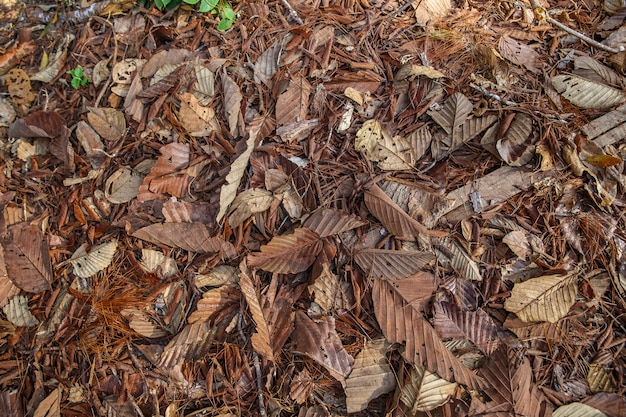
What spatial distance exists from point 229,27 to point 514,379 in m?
2.14

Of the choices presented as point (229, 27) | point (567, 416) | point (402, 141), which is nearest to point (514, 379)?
point (567, 416)

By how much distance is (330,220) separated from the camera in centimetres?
198

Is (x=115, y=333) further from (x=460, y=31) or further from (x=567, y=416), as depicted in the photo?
(x=460, y=31)

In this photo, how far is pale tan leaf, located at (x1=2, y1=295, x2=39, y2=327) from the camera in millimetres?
2184

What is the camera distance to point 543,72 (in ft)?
7.54

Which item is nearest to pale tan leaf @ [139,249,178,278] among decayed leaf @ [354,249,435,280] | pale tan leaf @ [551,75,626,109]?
decayed leaf @ [354,249,435,280]

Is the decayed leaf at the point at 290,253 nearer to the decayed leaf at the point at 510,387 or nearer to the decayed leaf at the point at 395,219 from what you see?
the decayed leaf at the point at 395,219

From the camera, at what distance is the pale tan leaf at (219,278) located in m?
2.04

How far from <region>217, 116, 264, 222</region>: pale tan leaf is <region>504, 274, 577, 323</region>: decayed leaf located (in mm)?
1293

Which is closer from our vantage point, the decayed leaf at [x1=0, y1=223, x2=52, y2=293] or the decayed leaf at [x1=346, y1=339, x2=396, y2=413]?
the decayed leaf at [x1=346, y1=339, x2=396, y2=413]

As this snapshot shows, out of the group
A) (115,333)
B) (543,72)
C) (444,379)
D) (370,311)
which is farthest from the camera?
(543,72)

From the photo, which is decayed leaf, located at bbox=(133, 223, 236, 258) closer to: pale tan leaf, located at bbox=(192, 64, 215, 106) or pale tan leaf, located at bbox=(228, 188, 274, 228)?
pale tan leaf, located at bbox=(228, 188, 274, 228)

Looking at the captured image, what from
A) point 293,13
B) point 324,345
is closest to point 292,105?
point 293,13

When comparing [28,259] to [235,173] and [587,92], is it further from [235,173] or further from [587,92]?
[587,92]
